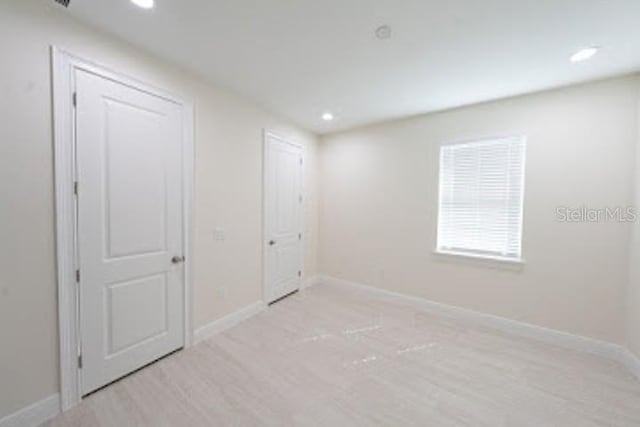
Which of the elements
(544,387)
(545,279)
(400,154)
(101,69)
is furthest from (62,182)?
(545,279)

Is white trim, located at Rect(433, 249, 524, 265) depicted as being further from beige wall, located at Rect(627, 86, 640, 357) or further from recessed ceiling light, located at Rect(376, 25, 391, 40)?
recessed ceiling light, located at Rect(376, 25, 391, 40)

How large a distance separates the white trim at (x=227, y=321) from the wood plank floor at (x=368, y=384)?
0.29 ft

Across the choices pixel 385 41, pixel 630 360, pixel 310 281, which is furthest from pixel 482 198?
pixel 310 281

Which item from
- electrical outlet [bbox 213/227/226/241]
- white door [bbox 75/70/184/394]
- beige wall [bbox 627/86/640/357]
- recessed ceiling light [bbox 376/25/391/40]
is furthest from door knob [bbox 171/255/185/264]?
beige wall [bbox 627/86/640/357]

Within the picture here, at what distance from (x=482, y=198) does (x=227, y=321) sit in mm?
3256

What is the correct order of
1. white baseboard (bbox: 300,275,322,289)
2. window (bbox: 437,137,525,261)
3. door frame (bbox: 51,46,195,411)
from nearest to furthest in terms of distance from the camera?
1. door frame (bbox: 51,46,195,411)
2. window (bbox: 437,137,525,261)
3. white baseboard (bbox: 300,275,322,289)

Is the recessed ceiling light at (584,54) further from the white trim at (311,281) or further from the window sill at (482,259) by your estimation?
the white trim at (311,281)

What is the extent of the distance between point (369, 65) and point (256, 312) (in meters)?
2.99

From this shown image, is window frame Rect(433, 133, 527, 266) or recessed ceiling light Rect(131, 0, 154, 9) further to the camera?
window frame Rect(433, 133, 527, 266)

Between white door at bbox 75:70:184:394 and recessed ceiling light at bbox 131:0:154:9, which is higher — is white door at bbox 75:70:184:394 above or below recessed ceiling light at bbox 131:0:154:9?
below

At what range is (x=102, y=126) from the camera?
71.4 inches

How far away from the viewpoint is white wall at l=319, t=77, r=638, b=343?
2311 millimetres

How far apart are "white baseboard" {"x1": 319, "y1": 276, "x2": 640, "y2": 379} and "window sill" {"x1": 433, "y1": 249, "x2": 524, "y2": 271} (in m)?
0.59

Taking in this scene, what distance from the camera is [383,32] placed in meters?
1.74
